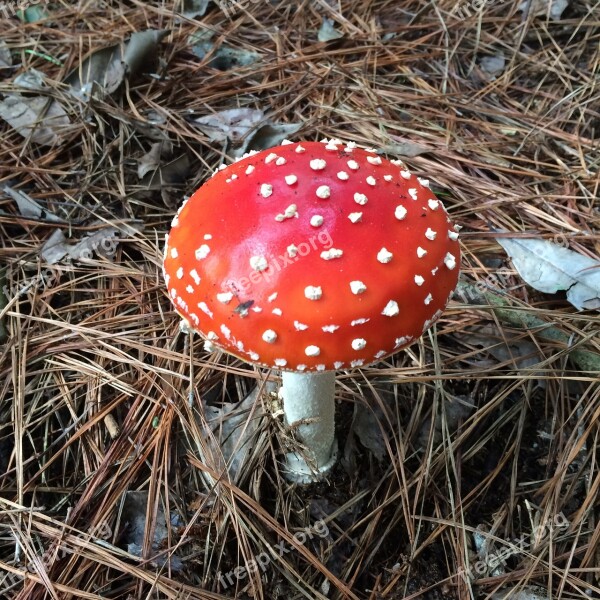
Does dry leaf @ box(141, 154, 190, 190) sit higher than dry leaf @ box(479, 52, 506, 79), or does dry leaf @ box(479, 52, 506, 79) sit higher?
dry leaf @ box(479, 52, 506, 79)

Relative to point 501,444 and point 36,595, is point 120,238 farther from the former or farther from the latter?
point 501,444

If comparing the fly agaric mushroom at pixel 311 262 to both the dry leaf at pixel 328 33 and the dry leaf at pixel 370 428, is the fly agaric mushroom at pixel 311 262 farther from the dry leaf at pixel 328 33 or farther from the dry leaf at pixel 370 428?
the dry leaf at pixel 328 33

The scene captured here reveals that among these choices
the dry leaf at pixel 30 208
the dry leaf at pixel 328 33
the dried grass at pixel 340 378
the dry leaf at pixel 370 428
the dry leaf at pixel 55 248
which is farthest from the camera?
the dry leaf at pixel 328 33

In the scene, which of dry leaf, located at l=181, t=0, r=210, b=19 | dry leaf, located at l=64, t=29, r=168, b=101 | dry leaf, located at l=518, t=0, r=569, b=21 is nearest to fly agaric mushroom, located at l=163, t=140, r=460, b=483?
dry leaf, located at l=64, t=29, r=168, b=101

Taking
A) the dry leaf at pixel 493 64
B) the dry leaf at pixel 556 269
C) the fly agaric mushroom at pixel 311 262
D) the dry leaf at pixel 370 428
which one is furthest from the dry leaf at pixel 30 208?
the dry leaf at pixel 493 64

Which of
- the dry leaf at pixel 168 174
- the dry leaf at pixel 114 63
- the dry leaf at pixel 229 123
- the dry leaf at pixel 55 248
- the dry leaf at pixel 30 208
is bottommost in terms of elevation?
the dry leaf at pixel 55 248

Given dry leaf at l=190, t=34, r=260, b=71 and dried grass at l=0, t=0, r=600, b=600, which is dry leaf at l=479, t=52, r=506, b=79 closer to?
dried grass at l=0, t=0, r=600, b=600

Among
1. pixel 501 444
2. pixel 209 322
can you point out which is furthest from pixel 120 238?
pixel 501 444

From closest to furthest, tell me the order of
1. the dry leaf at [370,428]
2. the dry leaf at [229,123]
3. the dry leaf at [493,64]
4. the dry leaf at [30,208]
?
the dry leaf at [370,428] → the dry leaf at [30,208] → the dry leaf at [229,123] → the dry leaf at [493,64]
